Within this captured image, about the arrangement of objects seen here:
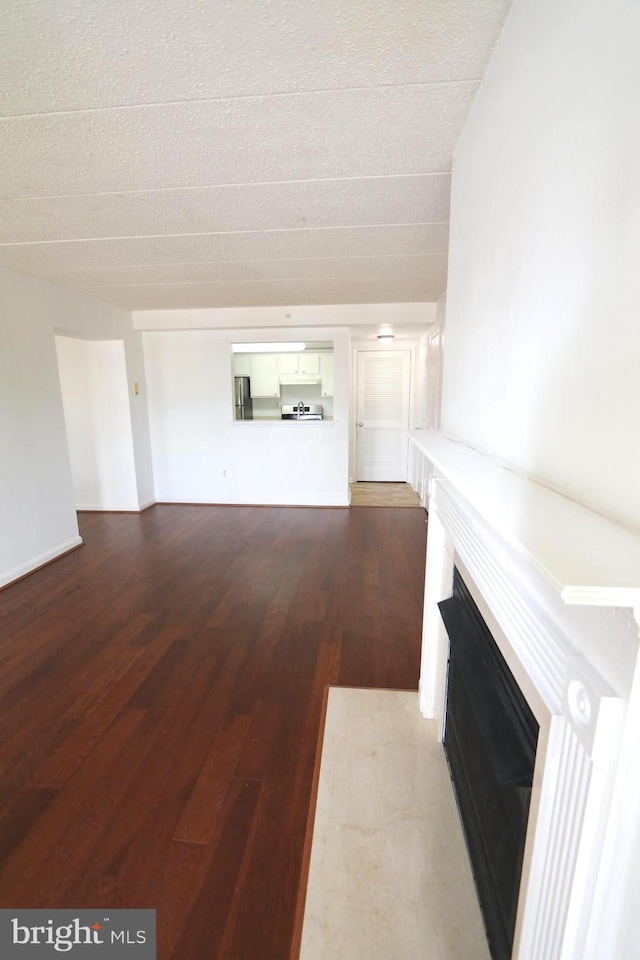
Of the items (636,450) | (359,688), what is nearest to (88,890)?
(359,688)

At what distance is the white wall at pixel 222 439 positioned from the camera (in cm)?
491

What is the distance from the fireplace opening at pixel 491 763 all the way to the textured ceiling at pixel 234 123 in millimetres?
1572

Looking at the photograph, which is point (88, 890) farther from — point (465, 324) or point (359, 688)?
point (465, 324)

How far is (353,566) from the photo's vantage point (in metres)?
3.38

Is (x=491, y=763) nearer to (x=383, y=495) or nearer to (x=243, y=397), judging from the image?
(x=383, y=495)

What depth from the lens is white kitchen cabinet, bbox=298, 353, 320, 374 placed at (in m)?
6.52

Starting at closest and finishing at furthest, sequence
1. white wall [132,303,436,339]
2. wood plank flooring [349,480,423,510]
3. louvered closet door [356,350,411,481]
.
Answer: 1. white wall [132,303,436,339]
2. wood plank flooring [349,480,423,510]
3. louvered closet door [356,350,411,481]

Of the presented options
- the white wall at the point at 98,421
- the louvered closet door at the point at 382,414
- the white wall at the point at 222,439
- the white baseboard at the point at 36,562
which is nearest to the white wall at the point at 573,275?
the white baseboard at the point at 36,562

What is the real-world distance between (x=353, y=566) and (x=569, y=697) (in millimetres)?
2914

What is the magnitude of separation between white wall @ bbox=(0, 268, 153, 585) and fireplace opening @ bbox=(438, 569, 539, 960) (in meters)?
3.37

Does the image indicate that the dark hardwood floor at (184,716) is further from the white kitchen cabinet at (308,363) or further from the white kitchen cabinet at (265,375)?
the white kitchen cabinet at (308,363)

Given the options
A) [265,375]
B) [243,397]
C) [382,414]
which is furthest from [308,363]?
[382,414]

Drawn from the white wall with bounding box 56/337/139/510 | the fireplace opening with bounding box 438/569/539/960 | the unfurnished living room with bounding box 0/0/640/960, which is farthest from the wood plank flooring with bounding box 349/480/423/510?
the fireplace opening with bounding box 438/569/539/960

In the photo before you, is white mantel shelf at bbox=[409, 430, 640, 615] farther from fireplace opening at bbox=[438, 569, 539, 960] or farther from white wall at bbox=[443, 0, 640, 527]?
fireplace opening at bbox=[438, 569, 539, 960]
